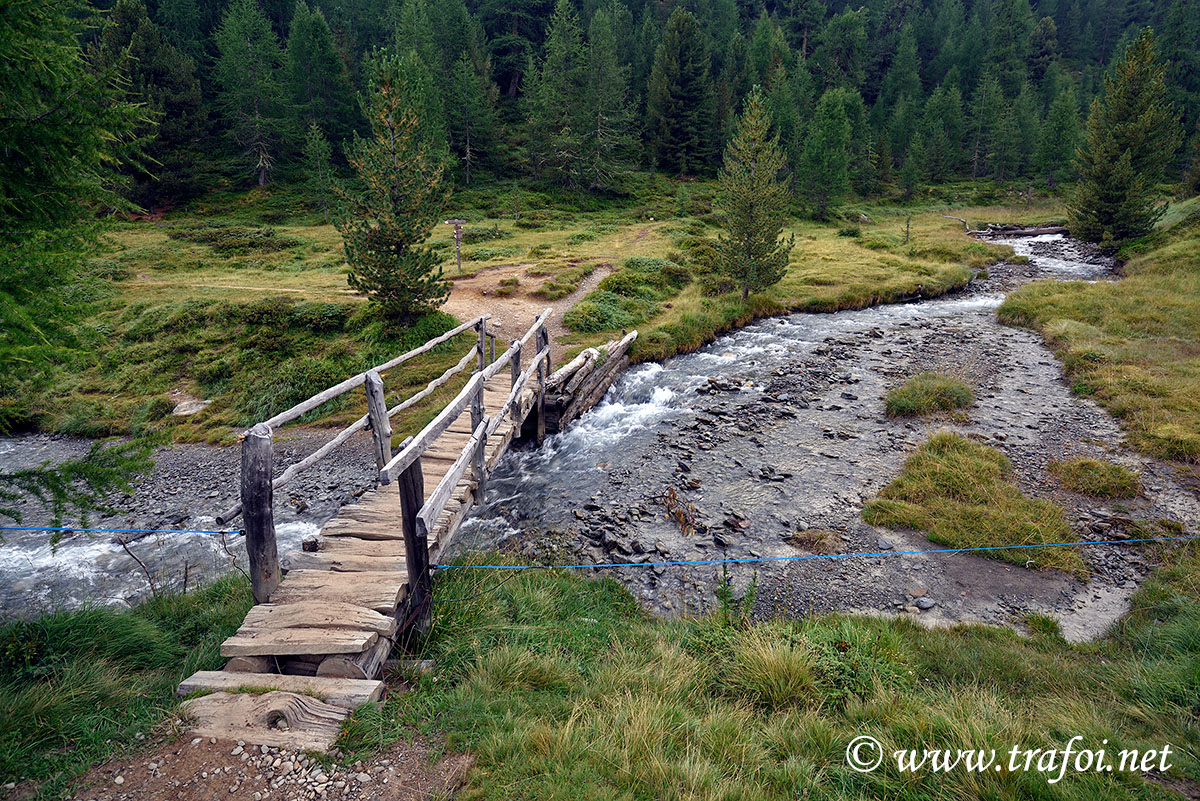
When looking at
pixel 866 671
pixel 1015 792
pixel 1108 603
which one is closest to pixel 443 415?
pixel 866 671

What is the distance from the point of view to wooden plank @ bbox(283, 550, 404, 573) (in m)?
6.75

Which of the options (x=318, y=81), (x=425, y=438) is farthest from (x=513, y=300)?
(x=318, y=81)

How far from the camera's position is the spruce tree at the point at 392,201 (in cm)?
1672

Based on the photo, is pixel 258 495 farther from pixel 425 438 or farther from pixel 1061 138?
pixel 1061 138

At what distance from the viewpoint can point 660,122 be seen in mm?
62281

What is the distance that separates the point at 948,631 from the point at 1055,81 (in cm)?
10386

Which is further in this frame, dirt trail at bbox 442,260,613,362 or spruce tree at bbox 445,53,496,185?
spruce tree at bbox 445,53,496,185

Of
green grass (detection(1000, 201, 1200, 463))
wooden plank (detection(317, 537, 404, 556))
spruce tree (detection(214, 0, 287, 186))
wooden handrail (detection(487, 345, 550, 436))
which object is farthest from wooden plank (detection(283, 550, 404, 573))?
spruce tree (detection(214, 0, 287, 186))

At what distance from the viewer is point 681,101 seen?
205ft

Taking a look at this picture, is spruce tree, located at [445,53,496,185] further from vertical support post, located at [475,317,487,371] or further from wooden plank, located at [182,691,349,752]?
wooden plank, located at [182,691,349,752]

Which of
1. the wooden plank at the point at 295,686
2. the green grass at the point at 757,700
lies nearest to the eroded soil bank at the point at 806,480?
Answer: the green grass at the point at 757,700

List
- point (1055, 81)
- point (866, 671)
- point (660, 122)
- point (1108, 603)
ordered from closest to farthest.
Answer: point (866, 671), point (1108, 603), point (660, 122), point (1055, 81)

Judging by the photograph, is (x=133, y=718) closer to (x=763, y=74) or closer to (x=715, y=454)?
(x=715, y=454)

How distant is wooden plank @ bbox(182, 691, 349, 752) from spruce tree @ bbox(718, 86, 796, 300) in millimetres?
23032
